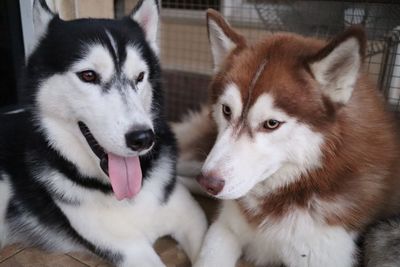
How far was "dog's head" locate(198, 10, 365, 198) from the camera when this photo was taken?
1129mm

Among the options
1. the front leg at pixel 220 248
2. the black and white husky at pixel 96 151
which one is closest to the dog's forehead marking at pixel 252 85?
the black and white husky at pixel 96 151

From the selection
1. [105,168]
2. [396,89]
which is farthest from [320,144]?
[396,89]

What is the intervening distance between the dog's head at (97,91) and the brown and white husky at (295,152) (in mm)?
244

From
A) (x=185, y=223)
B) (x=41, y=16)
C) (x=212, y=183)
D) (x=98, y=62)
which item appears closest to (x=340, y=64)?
(x=212, y=183)

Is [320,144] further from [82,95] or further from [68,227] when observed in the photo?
[68,227]

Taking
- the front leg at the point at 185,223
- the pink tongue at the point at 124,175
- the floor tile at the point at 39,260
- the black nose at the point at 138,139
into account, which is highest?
the black nose at the point at 138,139

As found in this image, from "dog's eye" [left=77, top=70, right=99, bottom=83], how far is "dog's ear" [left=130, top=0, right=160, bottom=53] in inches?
13.0

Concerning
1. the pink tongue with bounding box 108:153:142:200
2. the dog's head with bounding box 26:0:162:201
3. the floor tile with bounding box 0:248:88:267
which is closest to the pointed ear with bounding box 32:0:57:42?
the dog's head with bounding box 26:0:162:201

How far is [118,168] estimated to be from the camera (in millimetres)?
1321

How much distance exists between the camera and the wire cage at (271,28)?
2061 millimetres

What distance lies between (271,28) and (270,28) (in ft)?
0.09

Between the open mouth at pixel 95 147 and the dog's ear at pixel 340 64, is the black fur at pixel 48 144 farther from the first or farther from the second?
the dog's ear at pixel 340 64

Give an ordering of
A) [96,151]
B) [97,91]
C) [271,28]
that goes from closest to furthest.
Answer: [97,91] < [96,151] < [271,28]

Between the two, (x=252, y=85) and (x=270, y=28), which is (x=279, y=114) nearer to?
(x=252, y=85)
